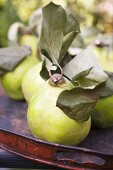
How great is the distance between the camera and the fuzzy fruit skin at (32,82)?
32.6 inches

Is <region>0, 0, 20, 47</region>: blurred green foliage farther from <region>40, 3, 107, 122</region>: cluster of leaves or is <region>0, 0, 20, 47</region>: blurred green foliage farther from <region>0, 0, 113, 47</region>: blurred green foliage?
<region>40, 3, 107, 122</region>: cluster of leaves

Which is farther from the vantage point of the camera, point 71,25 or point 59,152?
point 71,25

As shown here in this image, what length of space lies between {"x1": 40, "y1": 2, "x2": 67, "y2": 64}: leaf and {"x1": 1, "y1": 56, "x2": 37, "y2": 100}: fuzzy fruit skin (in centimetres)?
18

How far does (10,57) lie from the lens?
0.93 meters

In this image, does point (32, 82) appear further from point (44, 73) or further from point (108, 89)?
point (108, 89)

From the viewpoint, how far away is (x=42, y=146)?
647 mm

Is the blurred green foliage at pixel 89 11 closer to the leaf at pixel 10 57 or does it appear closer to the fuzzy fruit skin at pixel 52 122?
the leaf at pixel 10 57

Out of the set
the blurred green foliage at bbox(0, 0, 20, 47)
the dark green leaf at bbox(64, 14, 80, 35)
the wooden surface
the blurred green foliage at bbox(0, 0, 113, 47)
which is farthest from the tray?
the blurred green foliage at bbox(0, 0, 113, 47)

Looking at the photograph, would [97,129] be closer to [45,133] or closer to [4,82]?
[45,133]

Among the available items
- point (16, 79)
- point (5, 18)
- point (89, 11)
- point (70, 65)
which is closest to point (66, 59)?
point (70, 65)

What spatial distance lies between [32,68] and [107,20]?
0.80m

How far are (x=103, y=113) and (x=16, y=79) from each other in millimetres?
256

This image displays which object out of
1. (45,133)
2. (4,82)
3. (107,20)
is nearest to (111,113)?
(45,133)

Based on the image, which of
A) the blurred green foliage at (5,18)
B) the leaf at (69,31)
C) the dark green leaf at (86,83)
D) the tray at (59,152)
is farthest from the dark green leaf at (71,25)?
the blurred green foliage at (5,18)
